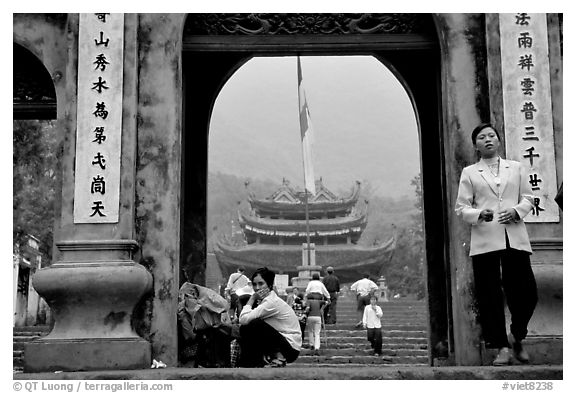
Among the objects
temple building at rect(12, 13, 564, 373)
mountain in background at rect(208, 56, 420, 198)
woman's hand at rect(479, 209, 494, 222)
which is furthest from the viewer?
mountain in background at rect(208, 56, 420, 198)

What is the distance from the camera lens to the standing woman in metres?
5.57

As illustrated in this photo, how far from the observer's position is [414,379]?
16.2ft

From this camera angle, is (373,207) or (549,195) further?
(373,207)

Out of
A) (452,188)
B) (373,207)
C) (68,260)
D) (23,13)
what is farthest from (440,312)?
(373,207)

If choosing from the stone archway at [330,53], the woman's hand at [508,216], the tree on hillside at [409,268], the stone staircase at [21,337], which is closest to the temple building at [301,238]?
the tree on hillside at [409,268]

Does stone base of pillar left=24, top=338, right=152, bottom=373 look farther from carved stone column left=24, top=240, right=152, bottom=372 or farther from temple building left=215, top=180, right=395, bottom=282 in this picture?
temple building left=215, top=180, right=395, bottom=282

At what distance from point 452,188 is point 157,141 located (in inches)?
95.7

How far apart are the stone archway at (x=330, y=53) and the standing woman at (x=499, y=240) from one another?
1.62 m

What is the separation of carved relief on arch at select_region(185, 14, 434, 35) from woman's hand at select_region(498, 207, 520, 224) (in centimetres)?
251

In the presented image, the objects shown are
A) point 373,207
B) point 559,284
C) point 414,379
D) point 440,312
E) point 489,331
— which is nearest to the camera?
point 414,379

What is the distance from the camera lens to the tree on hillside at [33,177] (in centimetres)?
1537

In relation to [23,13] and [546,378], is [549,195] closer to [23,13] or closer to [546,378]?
[546,378]

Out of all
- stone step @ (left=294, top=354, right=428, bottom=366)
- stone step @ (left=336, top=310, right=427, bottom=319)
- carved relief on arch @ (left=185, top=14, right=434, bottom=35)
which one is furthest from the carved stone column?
stone step @ (left=336, top=310, right=427, bottom=319)

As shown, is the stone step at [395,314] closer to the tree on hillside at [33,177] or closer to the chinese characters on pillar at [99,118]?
the tree on hillside at [33,177]
